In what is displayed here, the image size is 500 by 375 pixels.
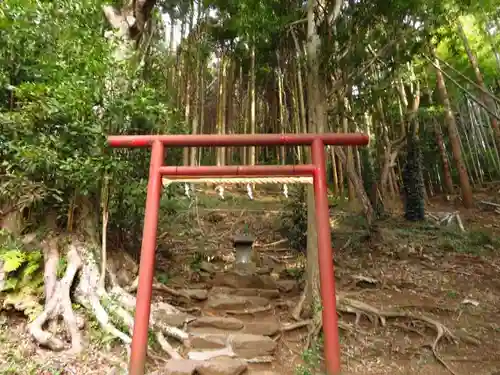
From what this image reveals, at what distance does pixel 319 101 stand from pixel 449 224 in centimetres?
687

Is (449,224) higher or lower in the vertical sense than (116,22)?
lower

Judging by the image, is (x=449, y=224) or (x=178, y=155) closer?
(x=178, y=155)

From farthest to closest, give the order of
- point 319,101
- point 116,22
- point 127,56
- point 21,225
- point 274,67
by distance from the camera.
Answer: point 274,67 → point 116,22 → point 319,101 → point 127,56 → point 21,225

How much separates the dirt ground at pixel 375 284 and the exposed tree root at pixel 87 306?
0.13 meters

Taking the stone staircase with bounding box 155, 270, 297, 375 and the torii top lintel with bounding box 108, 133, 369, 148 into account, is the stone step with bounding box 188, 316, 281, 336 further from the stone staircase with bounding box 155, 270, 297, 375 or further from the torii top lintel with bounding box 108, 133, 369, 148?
the torii top lintel with bounding box 108, 133, 369, 148

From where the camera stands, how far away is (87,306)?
3.83m

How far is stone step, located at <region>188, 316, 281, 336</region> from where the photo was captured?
4.14 m

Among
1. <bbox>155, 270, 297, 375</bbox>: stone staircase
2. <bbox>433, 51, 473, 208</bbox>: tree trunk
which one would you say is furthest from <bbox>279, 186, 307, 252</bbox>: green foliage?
<bbox>433, 51, 473, 208</bbox>: tree trunk

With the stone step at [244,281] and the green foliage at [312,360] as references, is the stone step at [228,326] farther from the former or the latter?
the stone step at [244,281]

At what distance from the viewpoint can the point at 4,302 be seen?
365 centimetres

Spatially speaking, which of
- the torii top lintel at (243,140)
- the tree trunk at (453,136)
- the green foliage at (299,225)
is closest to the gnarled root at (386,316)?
the green foliage at (299,225)

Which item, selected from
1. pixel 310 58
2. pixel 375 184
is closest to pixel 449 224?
pixel 375 184

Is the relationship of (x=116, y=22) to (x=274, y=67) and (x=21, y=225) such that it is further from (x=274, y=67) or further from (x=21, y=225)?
(x=274, y=67)

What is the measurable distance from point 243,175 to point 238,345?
2034 millimetres
